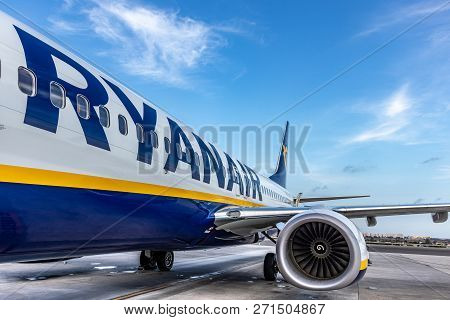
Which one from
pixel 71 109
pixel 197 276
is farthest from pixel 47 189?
pixel 197 276

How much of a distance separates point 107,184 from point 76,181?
63 centimetres

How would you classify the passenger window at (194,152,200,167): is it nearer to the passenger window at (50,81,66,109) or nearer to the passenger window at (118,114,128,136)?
the passenger window at (118,114,128,136)

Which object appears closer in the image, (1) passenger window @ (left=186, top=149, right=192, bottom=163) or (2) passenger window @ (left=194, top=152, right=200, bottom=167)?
(1) passenger window @ (left=186, top=149, right=192, bottom=163)

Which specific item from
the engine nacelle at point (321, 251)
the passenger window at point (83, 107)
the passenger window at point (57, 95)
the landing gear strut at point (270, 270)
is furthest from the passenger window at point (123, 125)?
the landing gear strut at point (270, 270)

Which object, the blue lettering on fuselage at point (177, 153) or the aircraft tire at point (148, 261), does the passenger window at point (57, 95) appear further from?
the aircraft tire at point (148, 261)

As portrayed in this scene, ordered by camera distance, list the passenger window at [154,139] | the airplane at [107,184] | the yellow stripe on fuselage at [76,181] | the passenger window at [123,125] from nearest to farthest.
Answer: the yellow stripe on fuselage at [76,181], the airplane at [107,184], the passenger window at [123,125], the passenger window at [154,139]

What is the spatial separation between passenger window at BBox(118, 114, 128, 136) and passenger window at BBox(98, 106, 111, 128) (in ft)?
0.97

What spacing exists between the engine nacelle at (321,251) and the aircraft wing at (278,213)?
1.34m

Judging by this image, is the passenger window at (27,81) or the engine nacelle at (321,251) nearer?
the passenger window at (27,81)

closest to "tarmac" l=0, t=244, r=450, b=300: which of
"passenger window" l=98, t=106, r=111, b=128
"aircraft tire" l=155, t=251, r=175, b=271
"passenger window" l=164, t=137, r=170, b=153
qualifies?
"aircraft tire" l=155, t=251, r=175, b=271

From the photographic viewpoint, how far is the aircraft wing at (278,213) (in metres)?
8.78

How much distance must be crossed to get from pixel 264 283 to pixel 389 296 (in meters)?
3.11

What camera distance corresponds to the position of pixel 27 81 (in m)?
4.36

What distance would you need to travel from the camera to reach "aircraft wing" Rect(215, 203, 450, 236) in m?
8.78
